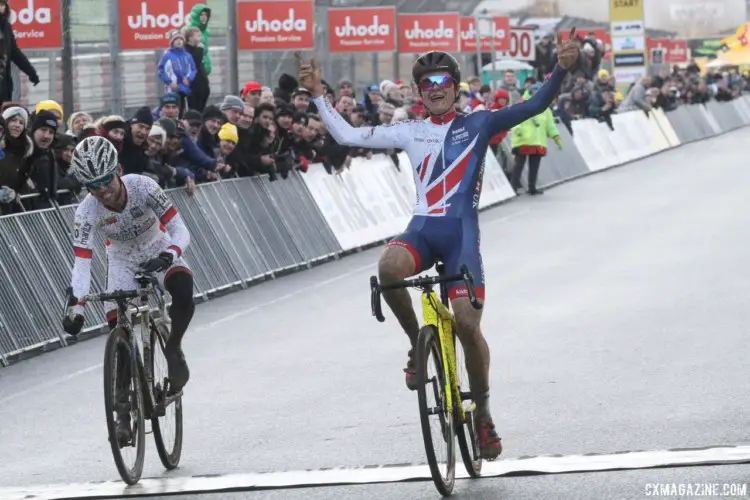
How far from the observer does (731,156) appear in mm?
39750

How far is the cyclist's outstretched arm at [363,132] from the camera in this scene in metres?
8.97

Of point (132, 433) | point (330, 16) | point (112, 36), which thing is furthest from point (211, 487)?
point (330, 16)

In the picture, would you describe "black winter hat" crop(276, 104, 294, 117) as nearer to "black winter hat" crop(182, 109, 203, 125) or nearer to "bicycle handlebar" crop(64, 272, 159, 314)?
"black winter hat" crop(182, 109, 203, 125)

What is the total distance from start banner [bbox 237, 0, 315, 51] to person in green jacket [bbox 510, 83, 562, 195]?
3.92 meters

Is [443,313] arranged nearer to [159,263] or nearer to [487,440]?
[487,440]

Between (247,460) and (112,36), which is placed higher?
(112,36)

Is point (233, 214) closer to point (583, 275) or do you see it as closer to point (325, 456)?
point (583, 275)

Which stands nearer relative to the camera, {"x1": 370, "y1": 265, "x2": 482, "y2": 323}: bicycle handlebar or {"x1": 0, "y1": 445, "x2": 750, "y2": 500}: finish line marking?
{"x1": 370, "y1": 265, "x2": 482, "y2": 323}: bicycle handlebar

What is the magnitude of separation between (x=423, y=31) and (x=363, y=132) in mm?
27148

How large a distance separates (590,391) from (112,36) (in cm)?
1246

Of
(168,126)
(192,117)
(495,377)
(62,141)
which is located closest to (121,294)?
(495,377)

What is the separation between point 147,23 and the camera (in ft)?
72.7

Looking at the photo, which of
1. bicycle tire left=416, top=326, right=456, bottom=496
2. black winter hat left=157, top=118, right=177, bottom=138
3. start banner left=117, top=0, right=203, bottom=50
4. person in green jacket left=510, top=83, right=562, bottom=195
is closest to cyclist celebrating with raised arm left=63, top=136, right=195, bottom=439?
bicycle tire left=416, top=326, right=456, bottom=496

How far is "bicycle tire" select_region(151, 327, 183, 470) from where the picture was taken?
30.0ft
